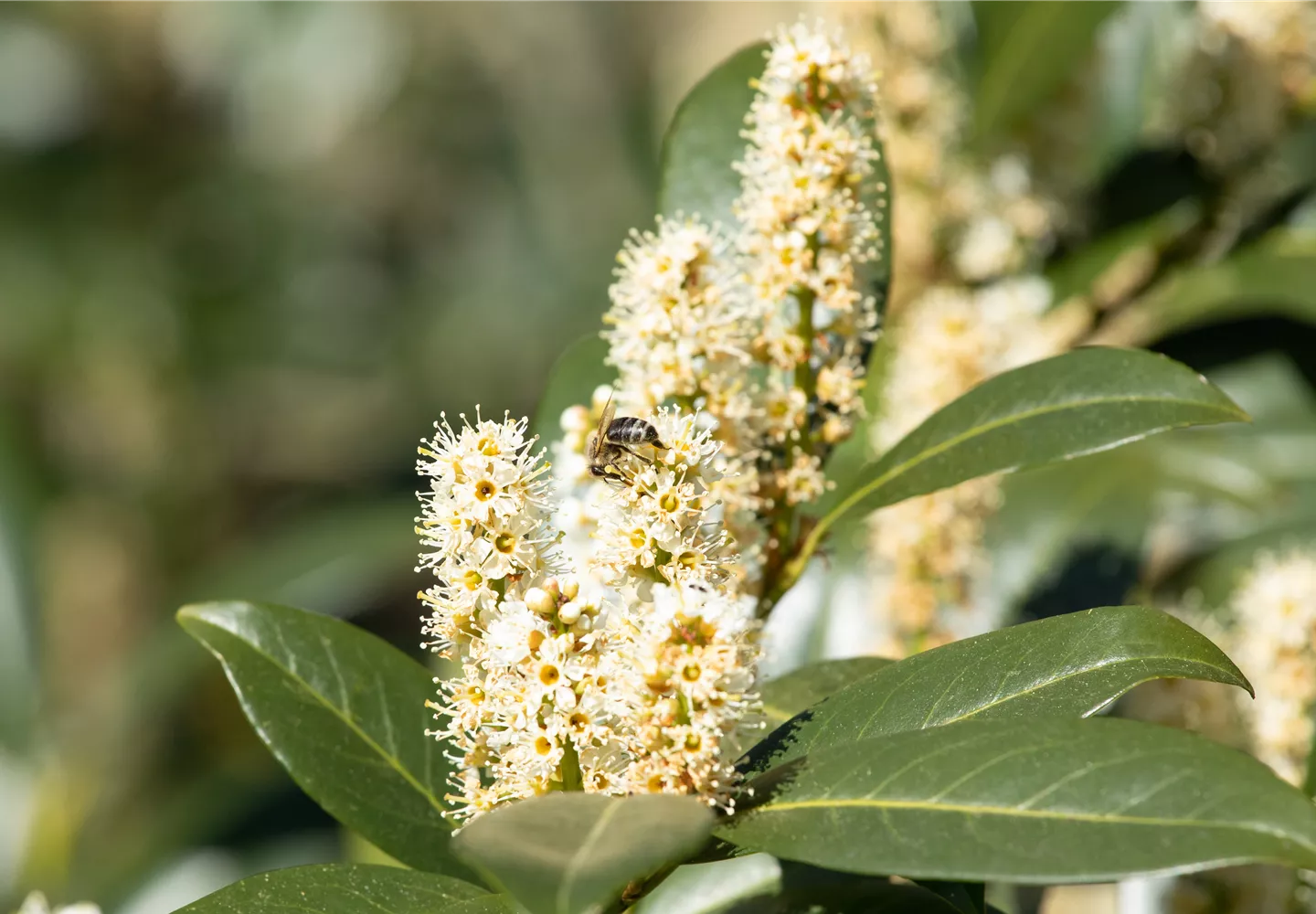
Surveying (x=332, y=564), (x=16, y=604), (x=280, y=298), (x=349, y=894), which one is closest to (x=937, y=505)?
(x=349, y=894)

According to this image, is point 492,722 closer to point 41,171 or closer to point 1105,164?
Result: point 1105,164

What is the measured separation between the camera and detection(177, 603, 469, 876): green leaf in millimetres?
996

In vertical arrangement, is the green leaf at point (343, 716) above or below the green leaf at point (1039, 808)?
above

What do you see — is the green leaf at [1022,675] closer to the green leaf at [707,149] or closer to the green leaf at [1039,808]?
the green leaf at [1039,808]

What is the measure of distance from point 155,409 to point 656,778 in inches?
154

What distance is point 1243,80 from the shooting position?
184 centimetres

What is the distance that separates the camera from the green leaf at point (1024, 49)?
5.86 ft

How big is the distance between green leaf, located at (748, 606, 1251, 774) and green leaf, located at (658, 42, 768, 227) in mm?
568

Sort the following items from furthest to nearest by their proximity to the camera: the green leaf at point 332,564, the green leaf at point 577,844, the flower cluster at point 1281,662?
the green leaf at point 332,564 → the flower cluster at point 1281,662 → the green leaf at point 577,844

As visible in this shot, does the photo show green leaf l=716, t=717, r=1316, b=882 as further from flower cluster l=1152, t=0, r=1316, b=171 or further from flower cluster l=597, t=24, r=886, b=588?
flower cluster l=1152, t=0, r=1316, b=171

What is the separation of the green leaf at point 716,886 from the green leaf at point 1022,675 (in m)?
0.16

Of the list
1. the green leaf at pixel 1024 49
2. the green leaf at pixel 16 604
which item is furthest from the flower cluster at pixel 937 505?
the green leaf at pixel 16 604

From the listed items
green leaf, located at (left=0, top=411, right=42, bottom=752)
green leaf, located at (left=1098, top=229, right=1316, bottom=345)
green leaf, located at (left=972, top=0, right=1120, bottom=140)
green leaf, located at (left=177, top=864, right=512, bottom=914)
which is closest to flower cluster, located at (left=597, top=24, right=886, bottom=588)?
green leaf, located at (left=177, top=864, right=512, bottom=914)

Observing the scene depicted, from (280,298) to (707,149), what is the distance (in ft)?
13.0
